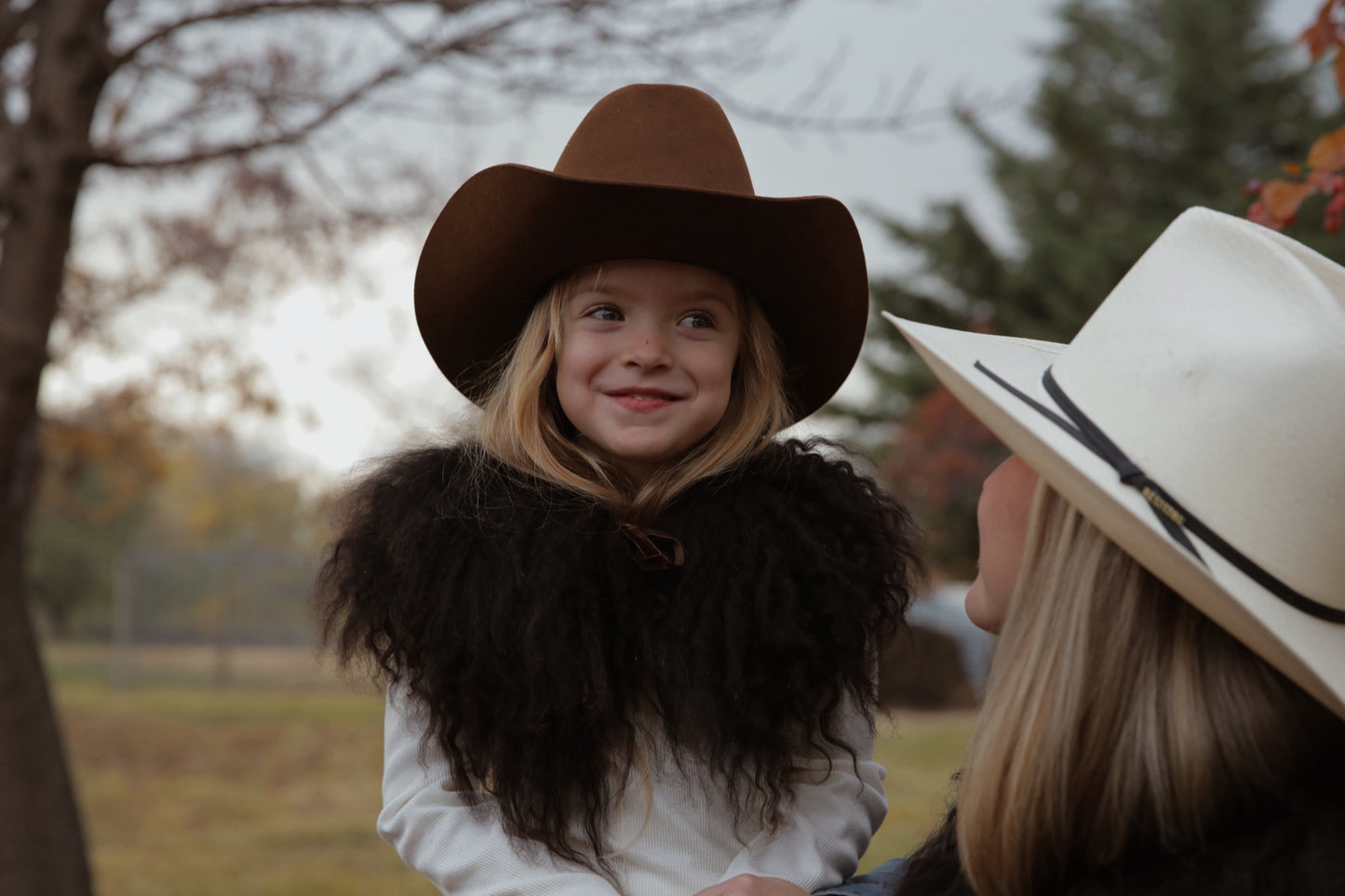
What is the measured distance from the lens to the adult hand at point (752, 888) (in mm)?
1792

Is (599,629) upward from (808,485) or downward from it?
downward

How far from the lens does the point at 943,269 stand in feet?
57.6

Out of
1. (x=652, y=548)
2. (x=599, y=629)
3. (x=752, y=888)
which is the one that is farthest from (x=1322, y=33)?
(x=752, y=888)

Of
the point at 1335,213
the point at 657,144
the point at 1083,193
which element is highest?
the point at 657,144

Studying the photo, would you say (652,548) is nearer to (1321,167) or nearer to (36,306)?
(1321,167)

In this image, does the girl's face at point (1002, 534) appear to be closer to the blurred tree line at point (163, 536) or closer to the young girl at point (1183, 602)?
the young girl at point (1183, 602)

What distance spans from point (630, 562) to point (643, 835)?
18.0 inches

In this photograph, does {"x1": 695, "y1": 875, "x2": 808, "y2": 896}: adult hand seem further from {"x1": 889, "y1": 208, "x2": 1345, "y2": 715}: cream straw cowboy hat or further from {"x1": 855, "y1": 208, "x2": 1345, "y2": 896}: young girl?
{"x1": 889, "y1": 208, "x2": 1345, "y2": 715}: cream straw cowboy hat

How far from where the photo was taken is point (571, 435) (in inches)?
88.0

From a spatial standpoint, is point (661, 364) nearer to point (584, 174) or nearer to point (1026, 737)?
point (584, 174)

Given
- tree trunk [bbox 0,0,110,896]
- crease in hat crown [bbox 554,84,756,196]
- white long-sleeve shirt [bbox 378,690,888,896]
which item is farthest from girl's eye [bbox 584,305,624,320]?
tree trunk [bbox 0,0,110,896]

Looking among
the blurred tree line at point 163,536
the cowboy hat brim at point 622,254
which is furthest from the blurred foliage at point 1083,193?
the cowboy hat brim at point 622,254

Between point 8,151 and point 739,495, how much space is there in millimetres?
4222

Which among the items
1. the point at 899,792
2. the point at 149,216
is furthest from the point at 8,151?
the point at 899,792
